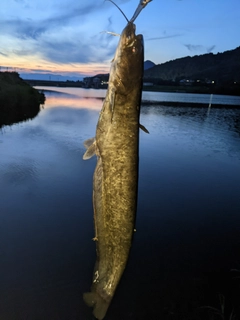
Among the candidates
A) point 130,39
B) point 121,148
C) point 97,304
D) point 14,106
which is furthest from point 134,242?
point 14,106

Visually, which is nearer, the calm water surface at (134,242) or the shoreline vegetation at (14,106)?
the calm water surface at (134,242)

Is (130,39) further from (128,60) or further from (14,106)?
(14,106)

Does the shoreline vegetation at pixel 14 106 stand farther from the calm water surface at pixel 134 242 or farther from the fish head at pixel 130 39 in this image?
the fish head at pixel 130 39

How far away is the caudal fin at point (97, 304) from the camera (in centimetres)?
262

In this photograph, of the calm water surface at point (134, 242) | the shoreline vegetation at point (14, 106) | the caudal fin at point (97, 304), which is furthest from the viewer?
the shoreline vegetation at point (14, 106)

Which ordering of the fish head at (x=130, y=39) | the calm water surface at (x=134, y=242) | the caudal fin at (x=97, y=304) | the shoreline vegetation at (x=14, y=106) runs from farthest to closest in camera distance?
the shoreline vegetation at (x=14, y=106)
the calm water surface at (x=134, y=242)
the caudal fin at (x=97, y=304)
the fish head at (x=130, y=39)

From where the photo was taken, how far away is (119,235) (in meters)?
2.51

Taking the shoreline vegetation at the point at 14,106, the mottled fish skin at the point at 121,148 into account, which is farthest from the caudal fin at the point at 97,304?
the shoreline vegetation at the point at 14,106

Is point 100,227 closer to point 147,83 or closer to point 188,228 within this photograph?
point 188,228

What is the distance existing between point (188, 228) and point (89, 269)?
13.3ft

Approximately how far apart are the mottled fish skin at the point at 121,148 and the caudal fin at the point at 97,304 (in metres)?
0.05

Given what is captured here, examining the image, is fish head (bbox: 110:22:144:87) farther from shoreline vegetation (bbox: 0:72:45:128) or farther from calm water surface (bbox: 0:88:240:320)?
shoreline vegetation (bbox: 0:72:45:128)

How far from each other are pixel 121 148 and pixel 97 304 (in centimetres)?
180

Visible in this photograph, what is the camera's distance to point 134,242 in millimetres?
7965
